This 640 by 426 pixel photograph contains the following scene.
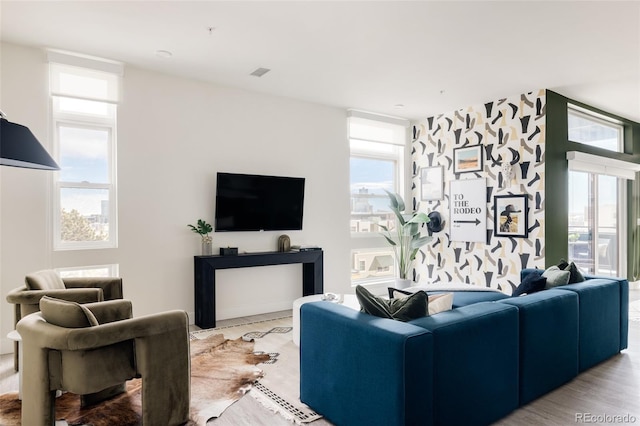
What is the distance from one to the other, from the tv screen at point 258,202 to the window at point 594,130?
3965mm

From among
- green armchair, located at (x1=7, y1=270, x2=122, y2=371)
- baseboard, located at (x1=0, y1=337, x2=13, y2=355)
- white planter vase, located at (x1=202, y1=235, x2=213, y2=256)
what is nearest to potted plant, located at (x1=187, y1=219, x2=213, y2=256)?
white planter vase, located at (x1=202, y1=235, x2=213, y2=256)

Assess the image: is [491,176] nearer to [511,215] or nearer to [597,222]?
[511,215]

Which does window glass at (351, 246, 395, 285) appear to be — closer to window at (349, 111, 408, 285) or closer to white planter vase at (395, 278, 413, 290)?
window at (349, 111, 408, 285)

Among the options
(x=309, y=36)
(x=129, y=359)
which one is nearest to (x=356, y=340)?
(x=129, y=359)

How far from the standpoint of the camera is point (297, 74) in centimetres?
459

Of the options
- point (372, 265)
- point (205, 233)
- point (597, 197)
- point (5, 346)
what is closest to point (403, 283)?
point (372, 265)

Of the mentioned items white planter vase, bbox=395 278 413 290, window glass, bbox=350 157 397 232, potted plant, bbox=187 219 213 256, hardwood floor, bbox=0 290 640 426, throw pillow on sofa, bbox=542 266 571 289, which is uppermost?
window glass, bbox=350 157 397 232

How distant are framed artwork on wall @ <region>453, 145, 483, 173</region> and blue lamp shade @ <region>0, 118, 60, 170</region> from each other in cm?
518

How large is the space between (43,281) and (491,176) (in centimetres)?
535

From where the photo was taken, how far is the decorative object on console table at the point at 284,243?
535 centimetres

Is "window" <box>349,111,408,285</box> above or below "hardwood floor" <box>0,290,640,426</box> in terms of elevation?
above

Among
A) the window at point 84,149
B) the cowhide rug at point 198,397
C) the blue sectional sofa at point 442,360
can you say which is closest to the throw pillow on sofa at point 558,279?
the blue sectional sofa at point 442,360

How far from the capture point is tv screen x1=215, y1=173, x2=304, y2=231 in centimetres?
489

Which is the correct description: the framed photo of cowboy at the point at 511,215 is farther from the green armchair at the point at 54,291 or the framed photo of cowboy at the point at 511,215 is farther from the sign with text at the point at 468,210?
the green armchair at the point at 54,291
